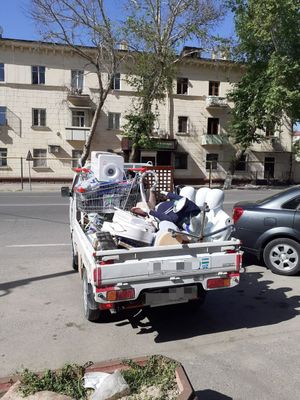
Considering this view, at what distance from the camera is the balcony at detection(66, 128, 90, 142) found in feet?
106

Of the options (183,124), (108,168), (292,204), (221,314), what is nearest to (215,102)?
(183,124)

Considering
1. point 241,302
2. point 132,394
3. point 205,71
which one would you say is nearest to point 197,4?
point 205,71

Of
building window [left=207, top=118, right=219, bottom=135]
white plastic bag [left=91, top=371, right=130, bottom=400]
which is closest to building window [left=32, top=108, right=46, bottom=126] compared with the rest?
building window [left=207, top=118, right=219, bottom=135]

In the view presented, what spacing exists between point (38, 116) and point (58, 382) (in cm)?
3227

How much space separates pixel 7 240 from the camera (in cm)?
889

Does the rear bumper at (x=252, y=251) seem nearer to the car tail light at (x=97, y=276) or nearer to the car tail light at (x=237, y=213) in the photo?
the car tail light at (x=237, y=213)

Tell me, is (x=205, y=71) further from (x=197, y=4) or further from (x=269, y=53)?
(x=197, y=4)

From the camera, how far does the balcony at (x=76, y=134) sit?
32.2m

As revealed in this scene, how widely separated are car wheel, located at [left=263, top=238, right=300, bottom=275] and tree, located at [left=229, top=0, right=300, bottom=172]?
897 inches

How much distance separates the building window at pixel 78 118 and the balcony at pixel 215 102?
1129 centimetres

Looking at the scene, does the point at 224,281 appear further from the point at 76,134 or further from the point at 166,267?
the point at 76,134

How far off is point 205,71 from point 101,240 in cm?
3496

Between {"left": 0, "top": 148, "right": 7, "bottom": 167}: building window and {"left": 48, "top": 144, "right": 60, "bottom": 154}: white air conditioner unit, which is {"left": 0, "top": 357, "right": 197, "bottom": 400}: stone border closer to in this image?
{"left": 48, "top": 144, "right": 60, "bottom": 154}: white air conditioner unit

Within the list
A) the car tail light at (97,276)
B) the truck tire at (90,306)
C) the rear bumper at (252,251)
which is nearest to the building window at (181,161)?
the rear bumper at (252,251)
